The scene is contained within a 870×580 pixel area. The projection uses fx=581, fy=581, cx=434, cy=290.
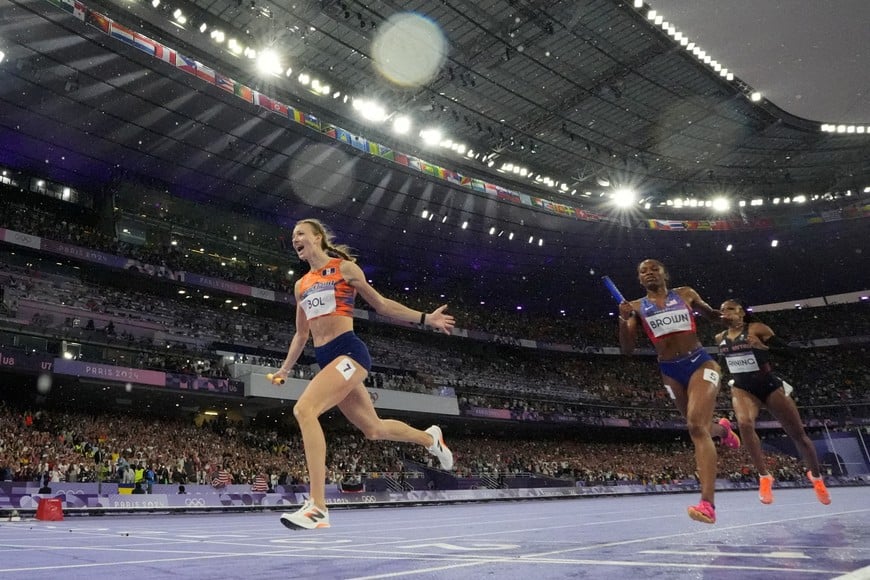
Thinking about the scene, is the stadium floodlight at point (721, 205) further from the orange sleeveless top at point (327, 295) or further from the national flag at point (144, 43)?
the orange sleeveless top at point (327, 295)

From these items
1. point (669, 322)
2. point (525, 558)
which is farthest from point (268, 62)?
point (525, 558)

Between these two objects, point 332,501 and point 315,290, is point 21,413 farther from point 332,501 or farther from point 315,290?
point 315,290

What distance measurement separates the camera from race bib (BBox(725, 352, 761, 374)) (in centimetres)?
745

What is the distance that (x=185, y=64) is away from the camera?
72.8 ft

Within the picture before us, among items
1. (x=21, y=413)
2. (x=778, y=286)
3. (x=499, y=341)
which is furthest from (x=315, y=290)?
(x=778, y=286)

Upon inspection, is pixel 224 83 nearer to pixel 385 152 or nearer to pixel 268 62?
pixel 268 62

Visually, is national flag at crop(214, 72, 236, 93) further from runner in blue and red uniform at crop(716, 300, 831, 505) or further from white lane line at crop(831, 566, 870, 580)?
white lane line at crop(831, 566, 870, 580)

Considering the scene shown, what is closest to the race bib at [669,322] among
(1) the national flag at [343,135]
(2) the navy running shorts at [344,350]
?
(2) the navy running shorts at [344,350]

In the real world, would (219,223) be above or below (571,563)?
above

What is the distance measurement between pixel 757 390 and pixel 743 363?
391 millimetres

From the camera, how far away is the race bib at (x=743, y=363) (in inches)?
293

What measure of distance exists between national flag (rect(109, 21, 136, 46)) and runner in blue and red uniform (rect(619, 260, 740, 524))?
21.6 metres

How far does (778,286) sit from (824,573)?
5449 cm

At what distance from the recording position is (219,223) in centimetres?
3519
